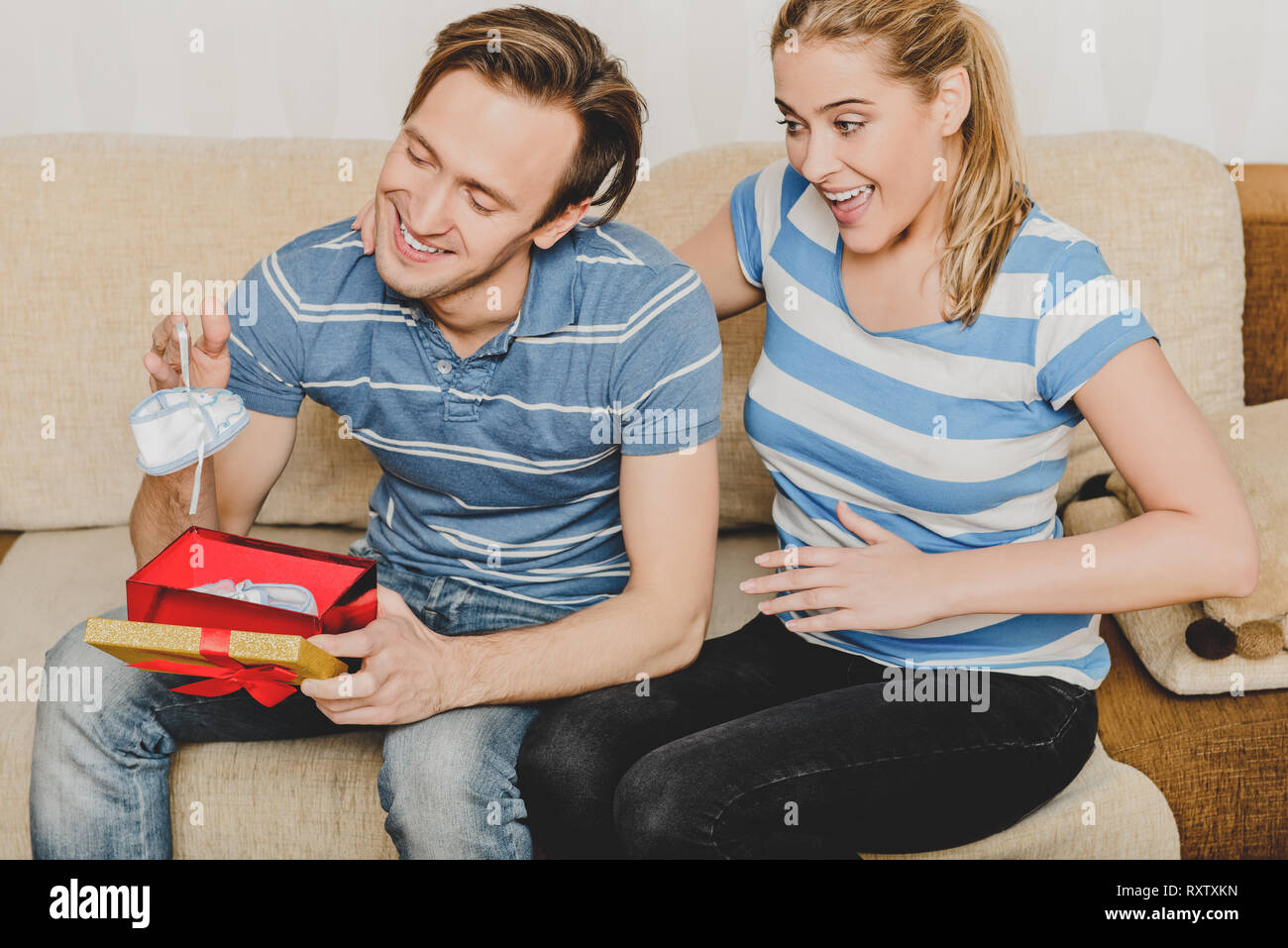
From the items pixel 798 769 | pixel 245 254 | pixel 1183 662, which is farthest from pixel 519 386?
pixel 1183 662

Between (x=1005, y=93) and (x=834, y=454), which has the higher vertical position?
(x=1005, y=93)

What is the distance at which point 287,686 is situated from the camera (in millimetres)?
1149

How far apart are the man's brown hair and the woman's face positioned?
0.60 ft

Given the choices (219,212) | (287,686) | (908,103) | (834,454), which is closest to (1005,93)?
(908,103)

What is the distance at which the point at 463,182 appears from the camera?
4.03 ft

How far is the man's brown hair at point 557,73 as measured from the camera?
48.1 inches

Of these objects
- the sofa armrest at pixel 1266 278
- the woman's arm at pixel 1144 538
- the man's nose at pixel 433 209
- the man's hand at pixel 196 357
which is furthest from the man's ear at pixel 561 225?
the sofa armrest at pixel 1266 278

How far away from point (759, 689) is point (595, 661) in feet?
0.65

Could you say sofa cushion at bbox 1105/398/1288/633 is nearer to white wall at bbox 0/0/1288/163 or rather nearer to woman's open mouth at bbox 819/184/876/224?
woman's open mouth at bbox 819/184/876/224

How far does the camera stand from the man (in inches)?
47.8

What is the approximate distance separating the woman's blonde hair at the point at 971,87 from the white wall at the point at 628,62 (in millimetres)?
797

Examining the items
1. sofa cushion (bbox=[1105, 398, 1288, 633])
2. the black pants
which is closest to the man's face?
the black pants
